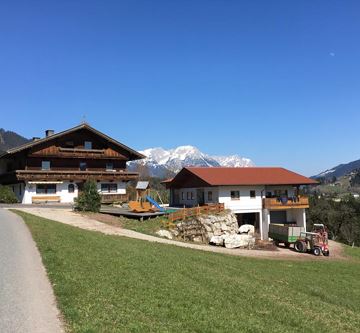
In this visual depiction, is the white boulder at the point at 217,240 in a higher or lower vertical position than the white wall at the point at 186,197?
lower

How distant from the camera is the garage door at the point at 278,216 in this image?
51.7m

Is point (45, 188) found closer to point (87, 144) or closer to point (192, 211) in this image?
point (87, 144)

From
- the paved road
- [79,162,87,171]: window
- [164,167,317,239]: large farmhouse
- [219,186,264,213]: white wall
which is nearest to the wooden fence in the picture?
[219,186,264,213]: white wall

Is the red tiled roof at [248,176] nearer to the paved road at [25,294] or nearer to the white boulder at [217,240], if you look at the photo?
the white boulder at [217,240]

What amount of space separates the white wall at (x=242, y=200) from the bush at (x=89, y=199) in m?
14.1

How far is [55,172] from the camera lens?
53.9 meters

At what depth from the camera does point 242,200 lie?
4759cm

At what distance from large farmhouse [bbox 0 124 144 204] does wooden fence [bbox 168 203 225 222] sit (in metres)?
18.1

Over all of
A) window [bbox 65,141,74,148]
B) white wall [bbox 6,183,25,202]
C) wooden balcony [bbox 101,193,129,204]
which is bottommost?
wooden balcony [bbox 101,193,129,204]

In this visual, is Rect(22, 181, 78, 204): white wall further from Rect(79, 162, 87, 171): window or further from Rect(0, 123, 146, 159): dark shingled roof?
Rect(0, 123, 146, 159): dark shingled roof

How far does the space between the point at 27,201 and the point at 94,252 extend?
40039 millimetres

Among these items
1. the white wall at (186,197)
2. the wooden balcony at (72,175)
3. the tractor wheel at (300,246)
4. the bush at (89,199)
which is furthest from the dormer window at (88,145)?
the tractor wheel at (300,246)

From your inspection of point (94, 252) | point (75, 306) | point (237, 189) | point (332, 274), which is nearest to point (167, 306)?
point (75, 306)

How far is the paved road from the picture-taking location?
7574 mm
